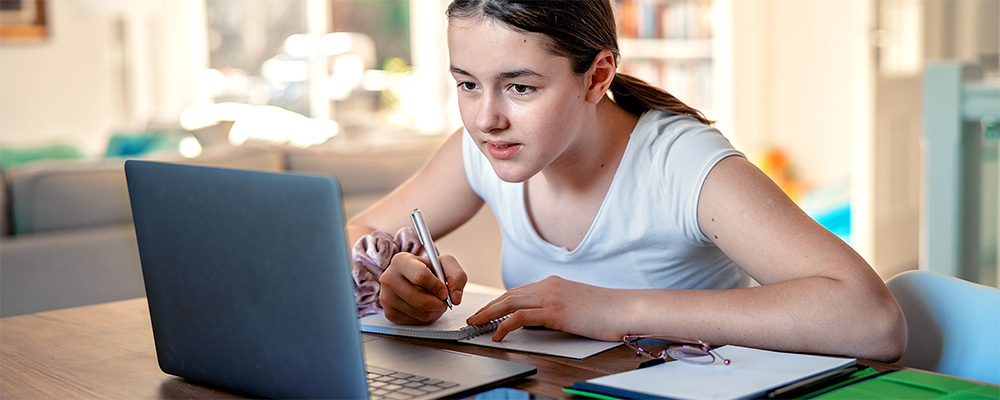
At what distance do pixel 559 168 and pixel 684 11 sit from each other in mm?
4385

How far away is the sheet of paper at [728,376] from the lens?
83cm

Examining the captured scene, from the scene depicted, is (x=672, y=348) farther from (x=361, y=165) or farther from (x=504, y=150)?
(x=361, y=165)

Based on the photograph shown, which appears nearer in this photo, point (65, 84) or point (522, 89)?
point (522, 89)

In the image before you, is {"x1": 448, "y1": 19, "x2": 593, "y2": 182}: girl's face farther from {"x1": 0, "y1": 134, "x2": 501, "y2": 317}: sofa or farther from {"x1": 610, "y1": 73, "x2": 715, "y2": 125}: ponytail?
{"x1": 0, "y1": 134, "x2": 501, "y2": 317}: sofa

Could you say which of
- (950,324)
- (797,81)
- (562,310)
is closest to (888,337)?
(950,324)

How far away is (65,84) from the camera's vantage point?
241 inches

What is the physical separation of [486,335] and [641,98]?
458 millimetres

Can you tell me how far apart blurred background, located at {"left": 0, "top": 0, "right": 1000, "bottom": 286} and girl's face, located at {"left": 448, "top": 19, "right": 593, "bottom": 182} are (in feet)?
5.55

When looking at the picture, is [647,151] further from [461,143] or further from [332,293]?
[332,293]

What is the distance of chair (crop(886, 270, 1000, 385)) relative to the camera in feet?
3.44

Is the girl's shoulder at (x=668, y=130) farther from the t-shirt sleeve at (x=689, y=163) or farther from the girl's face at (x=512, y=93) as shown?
the girl's face at (x=512, y=93)

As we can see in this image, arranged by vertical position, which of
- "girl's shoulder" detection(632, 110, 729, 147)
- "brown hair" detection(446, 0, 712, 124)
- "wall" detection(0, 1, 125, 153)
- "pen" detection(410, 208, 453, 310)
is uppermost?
"wall" detection(0, 1, 125, 153)

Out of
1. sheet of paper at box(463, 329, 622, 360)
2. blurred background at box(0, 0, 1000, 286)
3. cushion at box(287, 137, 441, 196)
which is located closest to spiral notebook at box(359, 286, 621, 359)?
sheet of paper at box(463, 329, 622, 360)

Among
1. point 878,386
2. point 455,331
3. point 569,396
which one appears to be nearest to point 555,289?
point 455,331
